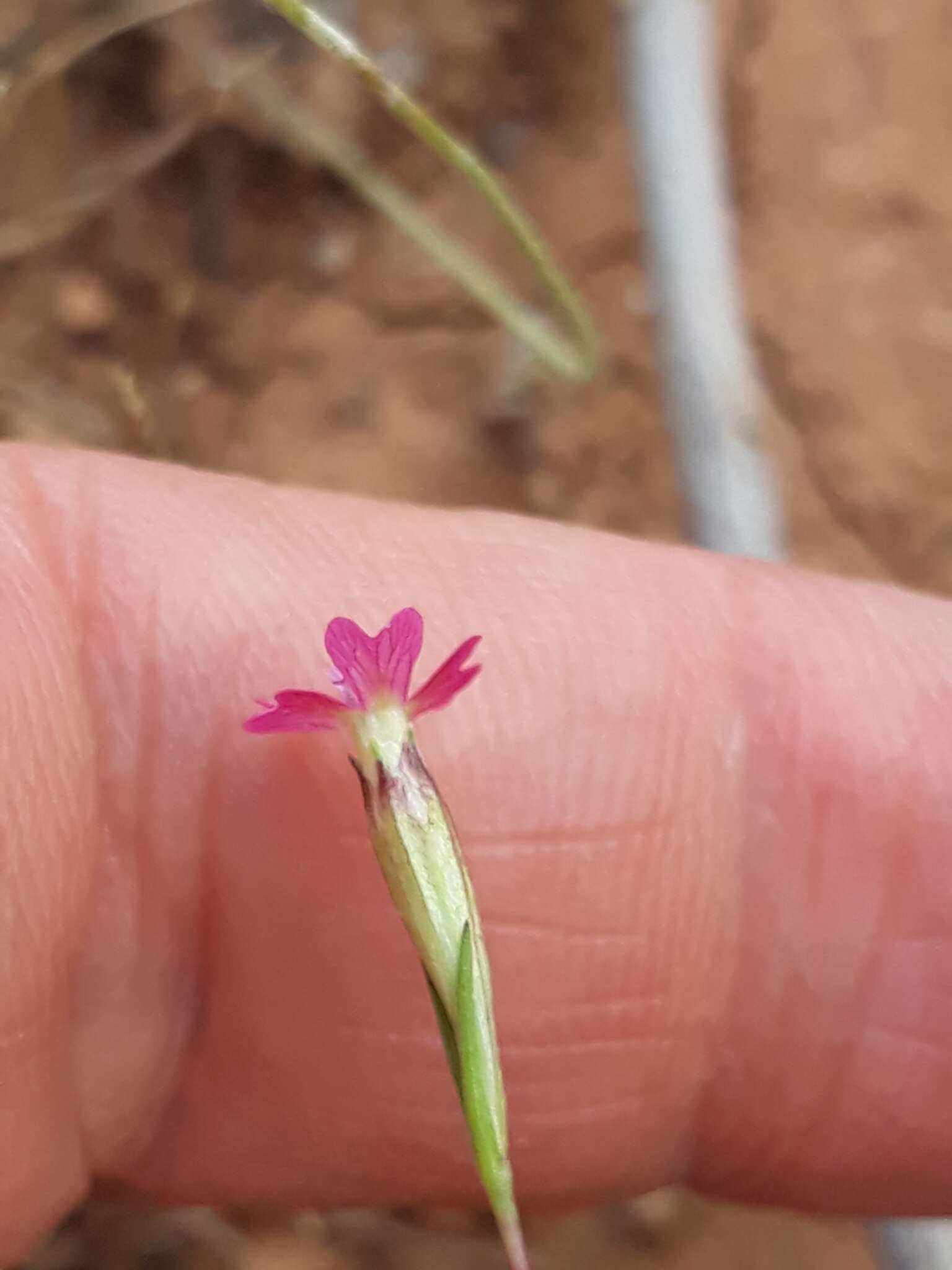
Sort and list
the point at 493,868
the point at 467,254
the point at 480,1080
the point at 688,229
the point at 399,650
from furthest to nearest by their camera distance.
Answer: the point at 467,254, the point at 688,229, the point at 493,868, the point at 399,650, the point at 480,1080

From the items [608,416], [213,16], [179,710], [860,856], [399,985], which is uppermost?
[213,16]

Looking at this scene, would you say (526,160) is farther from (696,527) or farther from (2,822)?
(2,822)

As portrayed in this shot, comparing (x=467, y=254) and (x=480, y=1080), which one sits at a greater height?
(x=467, y=254)

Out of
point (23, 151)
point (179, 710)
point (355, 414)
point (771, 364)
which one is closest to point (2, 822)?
point (179, 710)

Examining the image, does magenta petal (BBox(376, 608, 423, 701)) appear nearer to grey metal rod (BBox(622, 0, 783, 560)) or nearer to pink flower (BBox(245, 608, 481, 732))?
pink flower (BBox(245, 608, 481, 732))

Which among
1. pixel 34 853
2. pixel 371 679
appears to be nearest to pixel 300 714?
pixel 371 679

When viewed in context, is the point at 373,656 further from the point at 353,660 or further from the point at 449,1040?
the point at 449,1040

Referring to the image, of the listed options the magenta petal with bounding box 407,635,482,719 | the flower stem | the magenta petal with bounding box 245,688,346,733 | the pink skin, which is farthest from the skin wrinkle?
the flower stem
